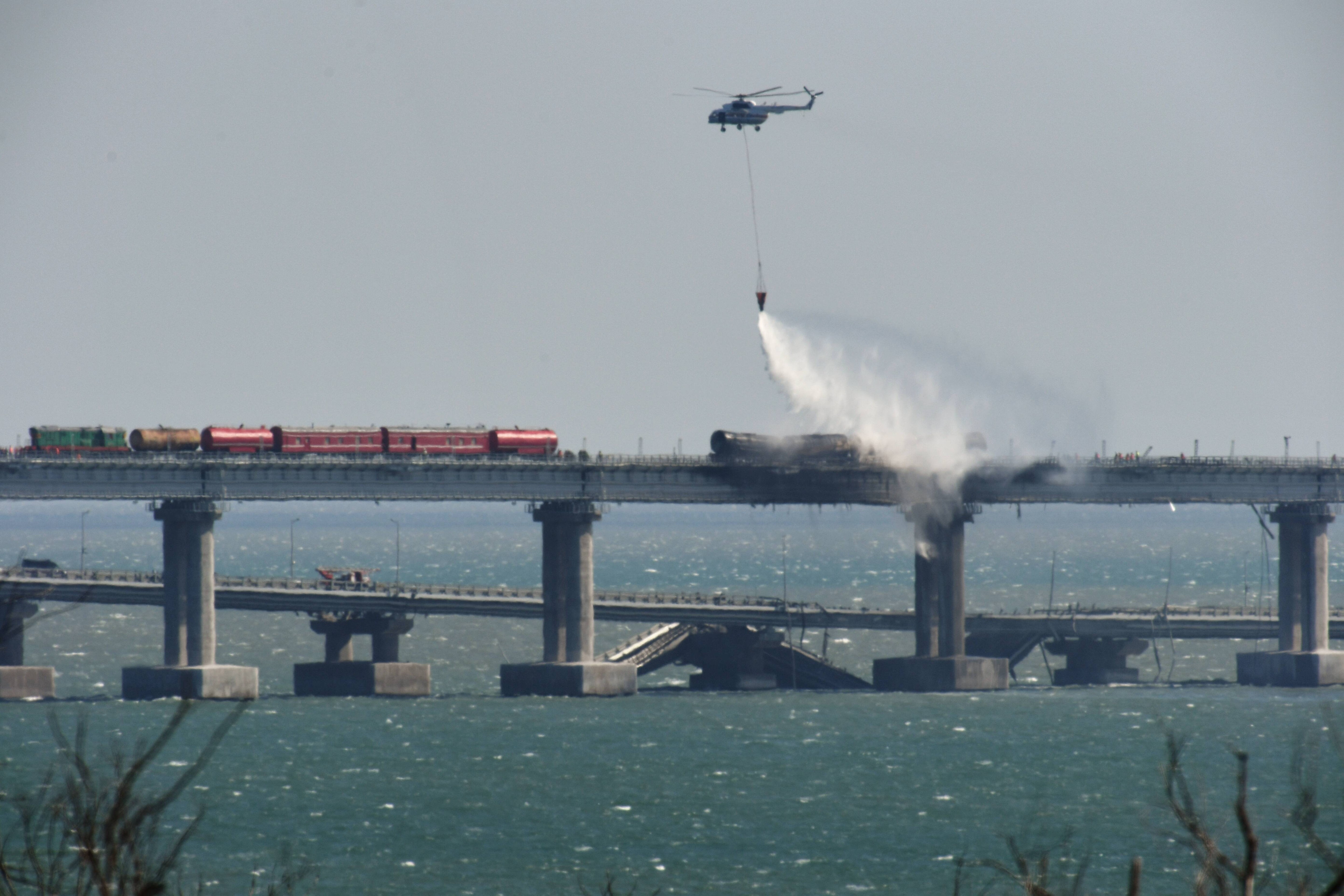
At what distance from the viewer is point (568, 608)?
143 metres

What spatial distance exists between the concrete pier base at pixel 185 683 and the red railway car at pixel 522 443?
79.5 ft

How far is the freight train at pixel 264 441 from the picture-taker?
138 metres

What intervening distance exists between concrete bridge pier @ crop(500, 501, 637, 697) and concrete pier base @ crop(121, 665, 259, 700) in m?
19.1

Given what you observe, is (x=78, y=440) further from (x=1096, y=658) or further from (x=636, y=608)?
(x=1096, y=658)

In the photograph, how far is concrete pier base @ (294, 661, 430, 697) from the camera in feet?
479

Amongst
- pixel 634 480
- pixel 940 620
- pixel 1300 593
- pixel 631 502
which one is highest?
pixel 634 480

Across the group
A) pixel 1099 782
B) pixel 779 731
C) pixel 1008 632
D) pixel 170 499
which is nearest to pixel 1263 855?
pixel 1099 782

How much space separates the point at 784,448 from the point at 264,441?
37691mm

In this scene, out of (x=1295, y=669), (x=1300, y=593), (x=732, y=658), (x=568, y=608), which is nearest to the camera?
(x=568, y=608)

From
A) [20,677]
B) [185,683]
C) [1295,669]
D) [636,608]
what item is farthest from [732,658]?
[20,677]

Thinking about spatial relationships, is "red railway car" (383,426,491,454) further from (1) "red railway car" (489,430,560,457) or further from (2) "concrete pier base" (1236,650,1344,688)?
(2) "concrete pier base" (1236,650,1344,688)

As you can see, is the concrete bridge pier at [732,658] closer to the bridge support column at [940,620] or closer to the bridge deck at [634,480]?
the bridge support column at [940,620]

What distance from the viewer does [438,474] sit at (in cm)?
13938

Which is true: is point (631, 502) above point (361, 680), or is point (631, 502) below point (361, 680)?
above
